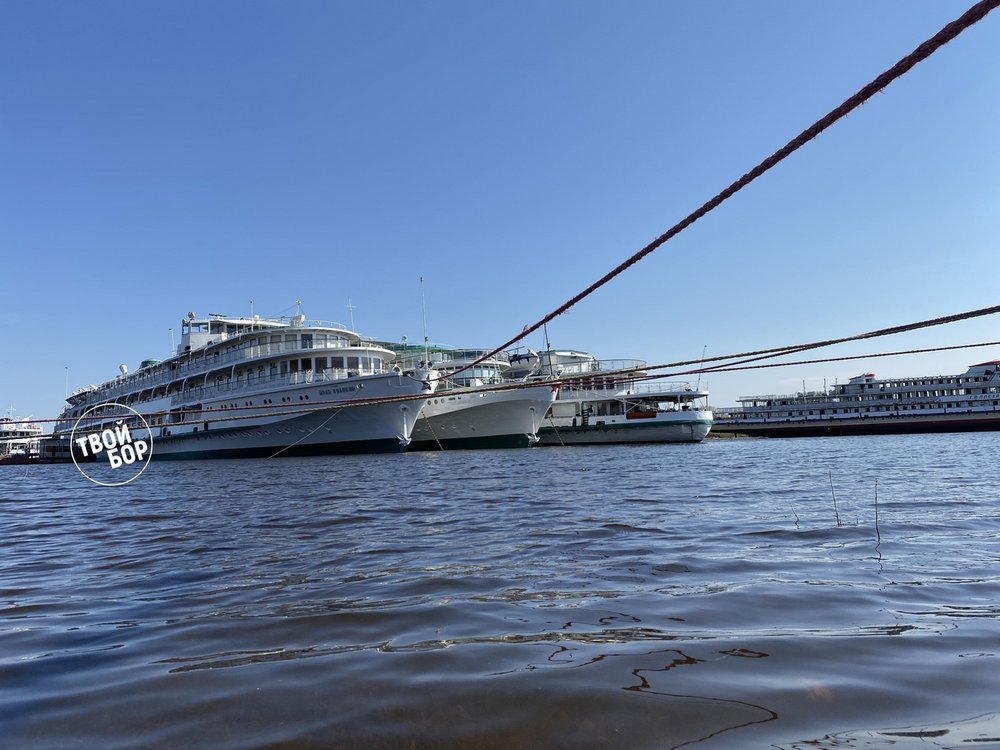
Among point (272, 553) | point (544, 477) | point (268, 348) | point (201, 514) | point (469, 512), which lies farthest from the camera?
point (268, 348)

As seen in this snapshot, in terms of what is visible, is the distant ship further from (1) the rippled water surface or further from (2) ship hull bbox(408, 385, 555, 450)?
(1) the rippled water surface

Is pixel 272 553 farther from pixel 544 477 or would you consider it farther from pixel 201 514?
pixel 544 477

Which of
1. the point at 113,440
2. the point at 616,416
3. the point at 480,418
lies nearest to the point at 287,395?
the point at 113,440

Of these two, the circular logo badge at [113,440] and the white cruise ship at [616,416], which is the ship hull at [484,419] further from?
the circular logo badge at [113,440]

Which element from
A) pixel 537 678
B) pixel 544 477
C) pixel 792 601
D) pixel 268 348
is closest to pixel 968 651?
pixel 792 601

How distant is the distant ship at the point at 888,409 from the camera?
54156 mm

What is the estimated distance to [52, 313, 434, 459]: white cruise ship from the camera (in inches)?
1121

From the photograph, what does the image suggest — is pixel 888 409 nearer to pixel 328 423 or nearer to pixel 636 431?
pixel 636 431

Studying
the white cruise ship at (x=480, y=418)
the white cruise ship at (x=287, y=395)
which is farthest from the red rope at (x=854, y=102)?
the white cruise ship at (x=480, y=418)

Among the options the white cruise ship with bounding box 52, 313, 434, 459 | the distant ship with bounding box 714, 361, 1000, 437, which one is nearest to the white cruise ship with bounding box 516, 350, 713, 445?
the white cruise ship with bounding box 52, 313, 434, 459

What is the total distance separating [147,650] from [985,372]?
241 feet

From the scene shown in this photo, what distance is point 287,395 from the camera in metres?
29.8

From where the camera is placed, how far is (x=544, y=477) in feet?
47.8

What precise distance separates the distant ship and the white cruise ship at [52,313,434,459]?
42.7m
